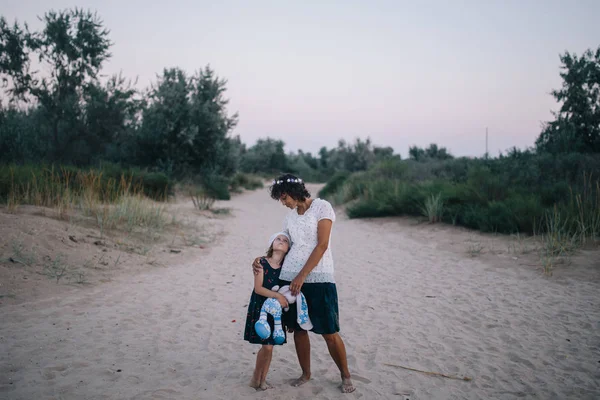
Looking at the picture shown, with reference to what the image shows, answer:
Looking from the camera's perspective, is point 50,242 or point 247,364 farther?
point 50,242

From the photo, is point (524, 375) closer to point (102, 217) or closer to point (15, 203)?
point (102, 217)

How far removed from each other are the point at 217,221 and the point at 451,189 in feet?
27.2

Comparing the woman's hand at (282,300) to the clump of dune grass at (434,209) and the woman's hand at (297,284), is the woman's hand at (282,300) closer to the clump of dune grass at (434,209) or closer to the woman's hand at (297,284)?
the woman's hand at (297,284)

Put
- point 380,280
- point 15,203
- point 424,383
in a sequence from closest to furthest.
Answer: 1. point 424,383
2. point 380,280
3. point 15,203

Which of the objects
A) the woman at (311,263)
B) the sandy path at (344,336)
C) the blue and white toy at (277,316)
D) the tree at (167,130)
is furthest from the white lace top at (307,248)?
the tree at (167,130)

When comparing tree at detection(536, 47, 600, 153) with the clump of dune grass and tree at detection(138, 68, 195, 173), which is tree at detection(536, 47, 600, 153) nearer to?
the clump of dune grass

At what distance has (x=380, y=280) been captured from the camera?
7.34 m

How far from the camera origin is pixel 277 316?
3.06 meters

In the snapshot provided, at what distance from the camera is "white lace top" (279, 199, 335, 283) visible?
3164mm

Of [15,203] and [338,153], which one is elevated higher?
[338,153]

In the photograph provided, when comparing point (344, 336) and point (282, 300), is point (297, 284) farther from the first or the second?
point (344, 336)

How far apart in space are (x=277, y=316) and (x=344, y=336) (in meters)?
1.93

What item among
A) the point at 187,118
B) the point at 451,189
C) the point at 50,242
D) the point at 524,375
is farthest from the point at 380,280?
the point at 187,118

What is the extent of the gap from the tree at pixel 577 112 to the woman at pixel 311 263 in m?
20.1
